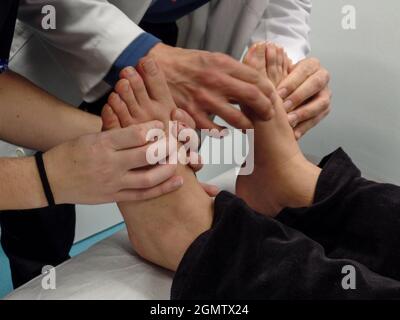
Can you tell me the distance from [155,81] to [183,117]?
64 mm

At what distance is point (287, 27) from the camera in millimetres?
1034

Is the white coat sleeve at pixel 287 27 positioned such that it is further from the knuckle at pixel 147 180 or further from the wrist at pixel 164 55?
the knuckle at pixel 147 180

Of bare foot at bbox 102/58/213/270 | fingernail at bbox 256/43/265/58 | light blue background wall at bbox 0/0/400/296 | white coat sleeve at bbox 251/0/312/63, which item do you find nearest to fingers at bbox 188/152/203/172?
bare foot at bbox 102/58/213/270

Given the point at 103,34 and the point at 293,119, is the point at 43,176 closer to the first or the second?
the point at 103,34

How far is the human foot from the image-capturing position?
0.79 meters

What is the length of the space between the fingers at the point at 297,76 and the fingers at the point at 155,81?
0.23 metres

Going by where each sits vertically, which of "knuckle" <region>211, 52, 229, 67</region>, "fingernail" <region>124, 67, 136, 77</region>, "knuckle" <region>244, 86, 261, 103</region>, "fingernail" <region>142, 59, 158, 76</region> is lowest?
"knuckle" <region>244, 86, 261, 103</region>

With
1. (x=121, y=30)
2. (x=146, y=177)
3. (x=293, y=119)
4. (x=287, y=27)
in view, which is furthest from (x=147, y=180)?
(x=287, y=27)

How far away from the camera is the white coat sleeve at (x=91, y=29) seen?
711 mm

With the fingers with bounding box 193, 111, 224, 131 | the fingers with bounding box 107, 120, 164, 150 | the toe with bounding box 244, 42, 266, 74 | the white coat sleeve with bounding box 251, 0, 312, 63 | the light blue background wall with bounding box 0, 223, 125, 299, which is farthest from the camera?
the light blue background wall with bounding box 0, 223, 125, 299

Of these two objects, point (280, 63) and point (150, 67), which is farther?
point (280, 63)

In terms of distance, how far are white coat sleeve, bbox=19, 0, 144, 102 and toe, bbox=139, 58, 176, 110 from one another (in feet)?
0.19

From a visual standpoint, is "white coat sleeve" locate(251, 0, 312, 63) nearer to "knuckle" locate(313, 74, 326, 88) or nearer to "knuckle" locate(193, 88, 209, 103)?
"knuckle" locate(313, 74, 326, 88)
